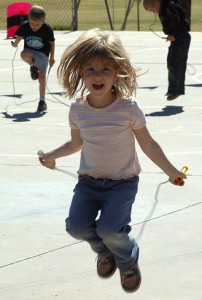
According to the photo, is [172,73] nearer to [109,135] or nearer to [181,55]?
[181,55]

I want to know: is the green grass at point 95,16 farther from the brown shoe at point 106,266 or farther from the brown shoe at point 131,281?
the brown shoe at point 131,281

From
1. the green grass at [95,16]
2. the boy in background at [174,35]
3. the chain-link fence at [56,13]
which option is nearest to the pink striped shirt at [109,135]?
the boy in background at [174,35]

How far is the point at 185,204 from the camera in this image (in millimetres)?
8180

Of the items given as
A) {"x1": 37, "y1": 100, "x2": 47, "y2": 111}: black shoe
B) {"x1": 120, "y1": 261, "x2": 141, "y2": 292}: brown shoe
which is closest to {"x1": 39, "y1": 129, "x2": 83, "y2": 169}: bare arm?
{"x1": 120, "y1": 261, "x2": 141, "y2": 292}: brown shoe

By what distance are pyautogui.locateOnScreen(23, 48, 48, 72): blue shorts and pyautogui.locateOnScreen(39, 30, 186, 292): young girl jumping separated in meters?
8.33

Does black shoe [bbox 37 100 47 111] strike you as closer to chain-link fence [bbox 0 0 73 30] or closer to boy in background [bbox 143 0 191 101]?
boy in background [bbox 143 0 191 101]

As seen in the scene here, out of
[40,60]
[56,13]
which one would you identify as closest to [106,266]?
[40,60]

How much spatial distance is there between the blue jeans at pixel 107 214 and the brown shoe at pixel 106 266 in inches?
4.8

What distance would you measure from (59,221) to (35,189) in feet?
4.01

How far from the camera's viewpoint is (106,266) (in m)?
5.77

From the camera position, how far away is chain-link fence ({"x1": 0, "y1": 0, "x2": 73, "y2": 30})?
91.5 ft

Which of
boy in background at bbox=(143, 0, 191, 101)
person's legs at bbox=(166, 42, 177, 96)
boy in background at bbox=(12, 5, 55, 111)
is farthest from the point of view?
person's legs at bbox=(166, 42, 177, 96)

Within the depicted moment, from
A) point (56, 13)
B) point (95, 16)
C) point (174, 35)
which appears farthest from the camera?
point (95, 16)

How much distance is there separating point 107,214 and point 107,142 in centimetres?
41
